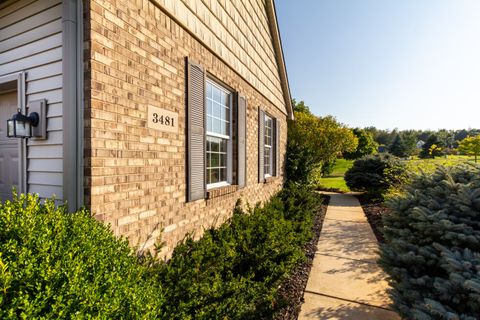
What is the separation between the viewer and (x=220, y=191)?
4512 mm

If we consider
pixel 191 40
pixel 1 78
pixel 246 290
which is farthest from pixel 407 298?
pixel 1 78

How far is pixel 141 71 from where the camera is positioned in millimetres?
2836

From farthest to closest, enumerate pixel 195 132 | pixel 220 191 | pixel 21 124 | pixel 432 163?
pixel 432 163 < pixel 220 191 < pixel 195 132 < pixel 21 124

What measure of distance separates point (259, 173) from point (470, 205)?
4.52 metres

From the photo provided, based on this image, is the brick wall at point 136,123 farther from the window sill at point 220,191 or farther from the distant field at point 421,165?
the distant field at point 421,165

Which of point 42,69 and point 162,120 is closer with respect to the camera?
point 42,69

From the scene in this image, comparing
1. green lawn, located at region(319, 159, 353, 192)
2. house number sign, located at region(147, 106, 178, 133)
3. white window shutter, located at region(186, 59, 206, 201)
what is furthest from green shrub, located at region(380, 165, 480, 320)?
green lawn, located at region(319, 159, 353, 192)

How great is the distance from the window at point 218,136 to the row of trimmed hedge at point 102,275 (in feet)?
Answer: 5.24

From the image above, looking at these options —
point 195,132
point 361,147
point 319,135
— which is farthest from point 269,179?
point 361,147

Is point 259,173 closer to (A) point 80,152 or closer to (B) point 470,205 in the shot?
(B) point 470,205

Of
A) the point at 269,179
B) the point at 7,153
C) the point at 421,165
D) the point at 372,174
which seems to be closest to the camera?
the point at 7,153

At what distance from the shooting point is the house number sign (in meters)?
2.97

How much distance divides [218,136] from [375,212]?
6539mm

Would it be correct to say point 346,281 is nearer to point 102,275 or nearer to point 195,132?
point 195,132
